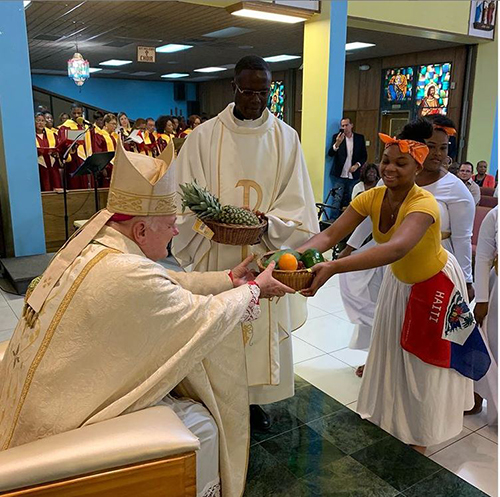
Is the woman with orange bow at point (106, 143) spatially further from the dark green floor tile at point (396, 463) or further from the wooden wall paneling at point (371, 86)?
the wooden wall paneling at point (371, 86)

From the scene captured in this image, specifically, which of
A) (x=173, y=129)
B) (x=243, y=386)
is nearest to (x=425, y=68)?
(x=173, y=129)

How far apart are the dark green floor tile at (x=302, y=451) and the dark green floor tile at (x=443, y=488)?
35cm

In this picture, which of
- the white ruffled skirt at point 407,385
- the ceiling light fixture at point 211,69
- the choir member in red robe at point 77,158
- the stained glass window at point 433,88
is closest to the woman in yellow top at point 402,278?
the white ruffled skirt at point 407,385

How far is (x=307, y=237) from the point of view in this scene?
244 centimetres

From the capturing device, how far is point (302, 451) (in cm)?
239

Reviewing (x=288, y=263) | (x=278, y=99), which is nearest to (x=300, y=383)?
(x=288, y=263)

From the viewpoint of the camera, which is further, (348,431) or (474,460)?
(348,431)

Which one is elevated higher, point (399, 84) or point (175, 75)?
point (175, 75)

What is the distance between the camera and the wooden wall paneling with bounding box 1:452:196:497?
1.27 meters

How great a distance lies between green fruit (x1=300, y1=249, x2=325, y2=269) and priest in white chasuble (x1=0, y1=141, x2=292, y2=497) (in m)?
0.41

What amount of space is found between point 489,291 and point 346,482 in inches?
47.7

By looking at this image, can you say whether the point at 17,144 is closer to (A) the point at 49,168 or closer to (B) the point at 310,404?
(A) the point at 49,168

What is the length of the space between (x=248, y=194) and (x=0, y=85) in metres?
3.73

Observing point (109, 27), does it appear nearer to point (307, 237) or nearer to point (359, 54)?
point (359, 54)
